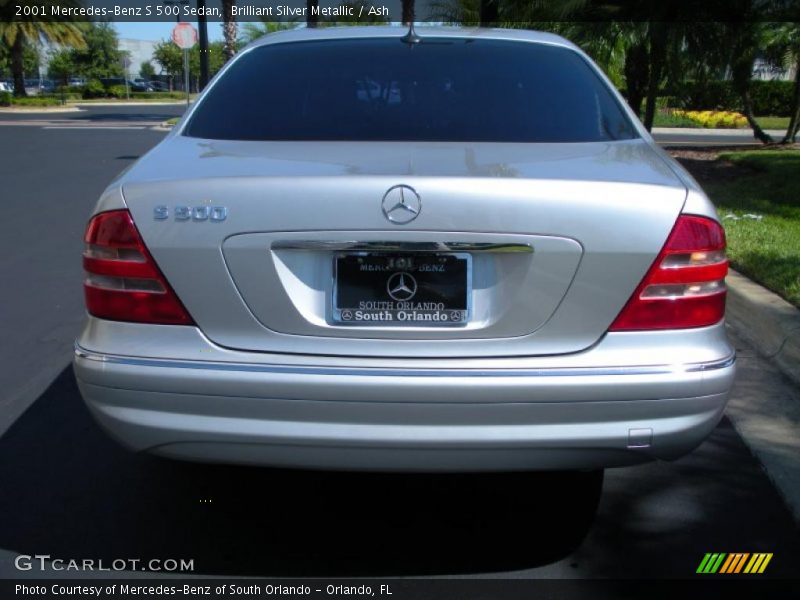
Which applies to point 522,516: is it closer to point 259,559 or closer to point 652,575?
point 652,575

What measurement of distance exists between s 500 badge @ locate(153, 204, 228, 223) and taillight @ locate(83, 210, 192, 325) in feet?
0.32

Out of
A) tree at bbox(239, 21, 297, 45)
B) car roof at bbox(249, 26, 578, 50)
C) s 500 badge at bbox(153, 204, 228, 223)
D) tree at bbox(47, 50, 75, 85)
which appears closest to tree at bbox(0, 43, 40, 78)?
tree at bbox(47, 50, 75, 85)

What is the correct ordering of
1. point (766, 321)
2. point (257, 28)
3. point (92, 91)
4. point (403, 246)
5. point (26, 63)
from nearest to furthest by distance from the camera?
point (403, 246) → point (766, 321) → point (257, 28) → point (92, 91) → point (26, 63)

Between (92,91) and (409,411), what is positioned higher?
(409,411)

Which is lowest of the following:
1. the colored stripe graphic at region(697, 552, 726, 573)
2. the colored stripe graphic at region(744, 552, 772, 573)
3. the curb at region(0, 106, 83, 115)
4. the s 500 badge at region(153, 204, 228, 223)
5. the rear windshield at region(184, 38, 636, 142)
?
the curb at region(0, 106, 83, 115)

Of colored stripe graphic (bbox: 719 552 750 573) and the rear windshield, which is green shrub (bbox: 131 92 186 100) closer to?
the rear windshield

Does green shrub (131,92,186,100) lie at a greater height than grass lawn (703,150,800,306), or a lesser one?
lesser

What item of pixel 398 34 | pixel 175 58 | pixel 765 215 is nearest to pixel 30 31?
pixel 175 58

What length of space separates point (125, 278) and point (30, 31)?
156ft

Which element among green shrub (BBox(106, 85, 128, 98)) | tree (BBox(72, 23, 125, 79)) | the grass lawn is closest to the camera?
the grass lawn

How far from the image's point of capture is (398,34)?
3.93 metres

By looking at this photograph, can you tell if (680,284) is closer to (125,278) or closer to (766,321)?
(125,278)

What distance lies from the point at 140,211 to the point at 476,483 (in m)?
1.78

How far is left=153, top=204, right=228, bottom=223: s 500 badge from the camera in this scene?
263 cm
